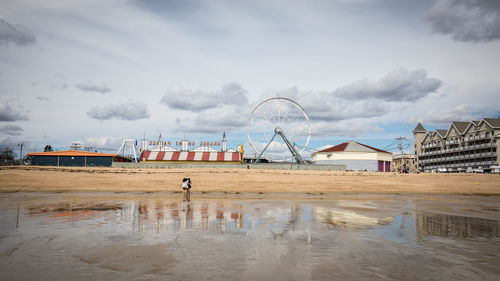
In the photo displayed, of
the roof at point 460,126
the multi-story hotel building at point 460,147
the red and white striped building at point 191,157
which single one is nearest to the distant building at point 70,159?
the red and white striped building at point 191,157

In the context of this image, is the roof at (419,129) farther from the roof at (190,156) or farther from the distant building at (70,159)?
the distant building at (70,159)

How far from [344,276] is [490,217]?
1601cm

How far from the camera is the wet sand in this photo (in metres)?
7.34

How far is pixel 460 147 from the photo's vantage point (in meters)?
103

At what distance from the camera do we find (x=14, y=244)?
388 inches

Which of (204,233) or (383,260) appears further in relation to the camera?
(204,233)

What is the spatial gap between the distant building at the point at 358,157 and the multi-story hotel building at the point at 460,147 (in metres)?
19.9

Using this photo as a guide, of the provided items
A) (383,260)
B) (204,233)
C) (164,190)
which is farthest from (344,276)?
(164,190)

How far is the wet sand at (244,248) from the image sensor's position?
734 cm

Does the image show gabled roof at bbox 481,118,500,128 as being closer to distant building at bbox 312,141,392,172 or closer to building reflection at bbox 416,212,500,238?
distant building at bbox 312,141,392,172

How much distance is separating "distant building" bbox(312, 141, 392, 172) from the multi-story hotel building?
19.9 meters

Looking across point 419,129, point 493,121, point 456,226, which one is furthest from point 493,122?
point 456,226

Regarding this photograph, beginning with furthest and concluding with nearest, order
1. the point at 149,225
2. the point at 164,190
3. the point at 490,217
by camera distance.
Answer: the point at 164,190 < the point at 490,217 < the point at 149,225

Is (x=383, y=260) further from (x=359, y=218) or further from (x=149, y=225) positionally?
(x=149, y=225)
